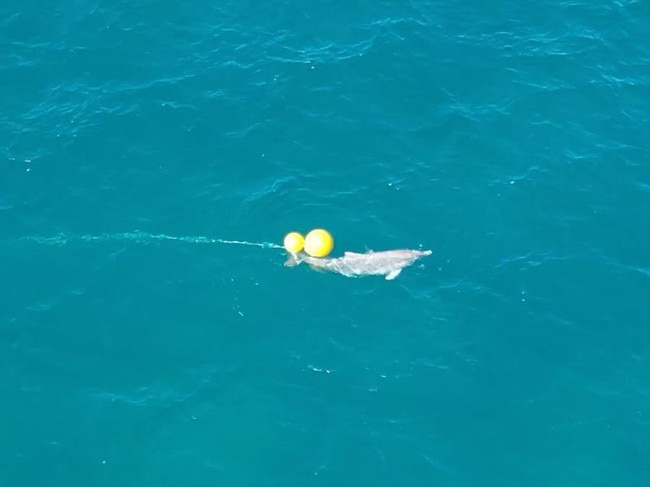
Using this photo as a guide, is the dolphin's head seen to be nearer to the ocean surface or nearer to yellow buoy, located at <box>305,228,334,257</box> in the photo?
the ocean surface

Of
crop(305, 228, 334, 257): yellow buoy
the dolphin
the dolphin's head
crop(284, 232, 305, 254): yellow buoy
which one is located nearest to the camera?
crop(305, 228, 334, 257): yellow buoy

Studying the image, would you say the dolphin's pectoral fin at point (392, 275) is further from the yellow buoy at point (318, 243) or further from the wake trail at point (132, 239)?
the wake trail at point (132, 239)

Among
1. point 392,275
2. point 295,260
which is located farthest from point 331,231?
point 392,275

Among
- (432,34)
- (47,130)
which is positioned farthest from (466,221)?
(47,130)

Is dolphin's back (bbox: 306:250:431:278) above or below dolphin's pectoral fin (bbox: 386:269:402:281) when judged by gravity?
above

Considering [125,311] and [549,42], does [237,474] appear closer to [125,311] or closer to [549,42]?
[125,311]

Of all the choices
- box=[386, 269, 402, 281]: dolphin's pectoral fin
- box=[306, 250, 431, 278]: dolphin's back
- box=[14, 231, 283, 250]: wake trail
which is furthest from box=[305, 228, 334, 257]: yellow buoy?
box=[386, 269, 402, 281]: dolphin's pectoral fin
